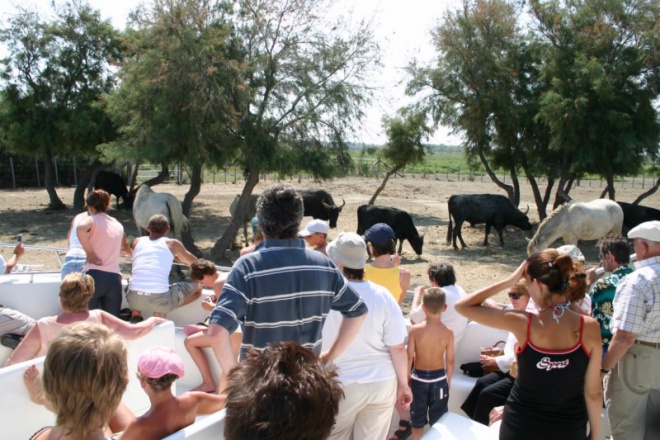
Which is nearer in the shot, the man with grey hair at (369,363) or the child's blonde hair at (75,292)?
the man with grey hair at (369,363)

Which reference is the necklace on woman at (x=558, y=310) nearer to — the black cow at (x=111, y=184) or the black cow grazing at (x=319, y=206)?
the black cow grazing at (x=319, y=206)

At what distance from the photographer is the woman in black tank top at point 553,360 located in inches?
100

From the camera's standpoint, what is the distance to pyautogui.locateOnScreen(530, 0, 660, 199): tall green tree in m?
15.4

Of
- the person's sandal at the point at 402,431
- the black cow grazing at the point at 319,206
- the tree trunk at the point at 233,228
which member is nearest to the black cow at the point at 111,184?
the black cow grazing at the point at 319,206

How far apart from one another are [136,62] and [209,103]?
232cm

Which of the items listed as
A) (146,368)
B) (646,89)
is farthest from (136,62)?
(646,89)

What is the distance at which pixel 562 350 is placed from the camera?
99.7 inches

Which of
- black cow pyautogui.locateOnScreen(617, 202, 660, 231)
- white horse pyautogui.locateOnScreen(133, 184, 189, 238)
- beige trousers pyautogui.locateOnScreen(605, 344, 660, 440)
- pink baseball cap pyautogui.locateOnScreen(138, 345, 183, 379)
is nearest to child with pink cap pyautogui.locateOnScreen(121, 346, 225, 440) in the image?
pink baseball cap pyautogui.locateOnScreen(138, 345, 183, 379)

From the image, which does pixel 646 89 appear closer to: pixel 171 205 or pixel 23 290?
pixel 171 205

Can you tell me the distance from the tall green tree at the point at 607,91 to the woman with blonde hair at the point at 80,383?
50.6 ft

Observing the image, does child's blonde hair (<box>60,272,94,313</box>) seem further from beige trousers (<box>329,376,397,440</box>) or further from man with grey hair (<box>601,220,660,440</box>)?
man with grey hair (<box>601,220,660,440</box>)

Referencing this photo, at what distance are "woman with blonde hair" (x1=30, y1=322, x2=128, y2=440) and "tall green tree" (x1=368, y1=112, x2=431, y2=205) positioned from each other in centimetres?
1838

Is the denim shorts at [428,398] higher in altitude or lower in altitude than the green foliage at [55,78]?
lower

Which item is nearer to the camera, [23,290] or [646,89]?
[23,290]
